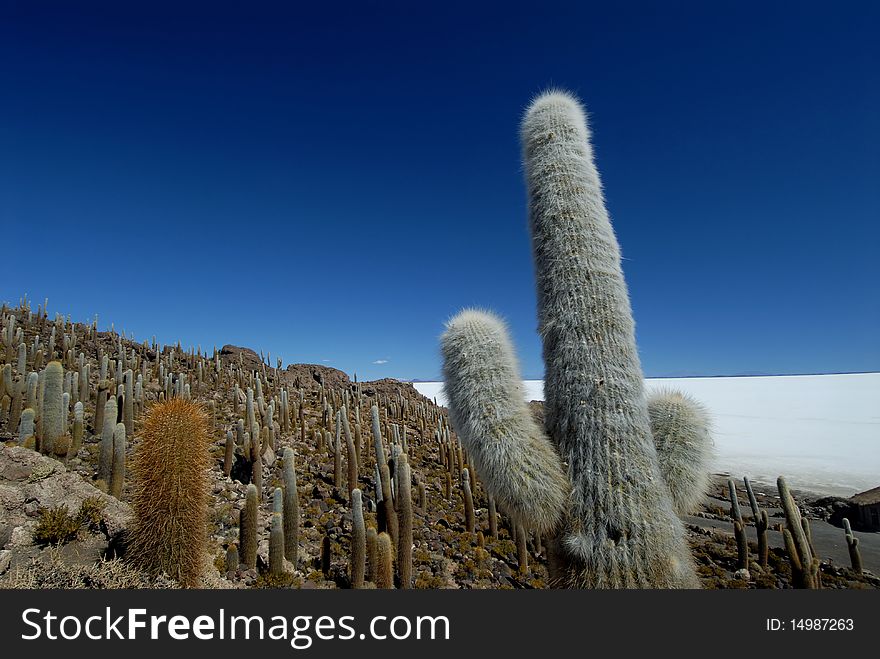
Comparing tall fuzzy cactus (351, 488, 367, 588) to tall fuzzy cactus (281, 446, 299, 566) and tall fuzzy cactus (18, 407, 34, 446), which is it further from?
tall fuzzy cactus (18, 407, 34, 446)

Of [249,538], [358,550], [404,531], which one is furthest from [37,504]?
[404,531]

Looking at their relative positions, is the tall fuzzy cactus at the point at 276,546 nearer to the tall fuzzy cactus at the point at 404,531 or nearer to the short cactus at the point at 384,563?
the short cactus at the point at 384,563

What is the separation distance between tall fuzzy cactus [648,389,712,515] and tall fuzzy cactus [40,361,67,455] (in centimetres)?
724

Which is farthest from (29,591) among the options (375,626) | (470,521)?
(470,521)

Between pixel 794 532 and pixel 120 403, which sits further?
pixel 120 403

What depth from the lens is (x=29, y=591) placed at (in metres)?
2.42

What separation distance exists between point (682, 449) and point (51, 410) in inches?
294

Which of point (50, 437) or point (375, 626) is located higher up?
point (50, 437)

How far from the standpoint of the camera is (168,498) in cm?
351

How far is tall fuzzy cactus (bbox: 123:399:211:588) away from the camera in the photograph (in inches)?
137

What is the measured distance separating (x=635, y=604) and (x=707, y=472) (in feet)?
3.40

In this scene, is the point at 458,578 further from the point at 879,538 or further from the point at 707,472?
the point at 879,538

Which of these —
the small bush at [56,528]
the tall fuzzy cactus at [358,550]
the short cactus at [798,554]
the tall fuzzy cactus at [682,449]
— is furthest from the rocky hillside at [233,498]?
the tall fuzzy cactus at [682,449]

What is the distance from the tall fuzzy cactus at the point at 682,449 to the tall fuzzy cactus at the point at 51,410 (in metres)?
7.24
